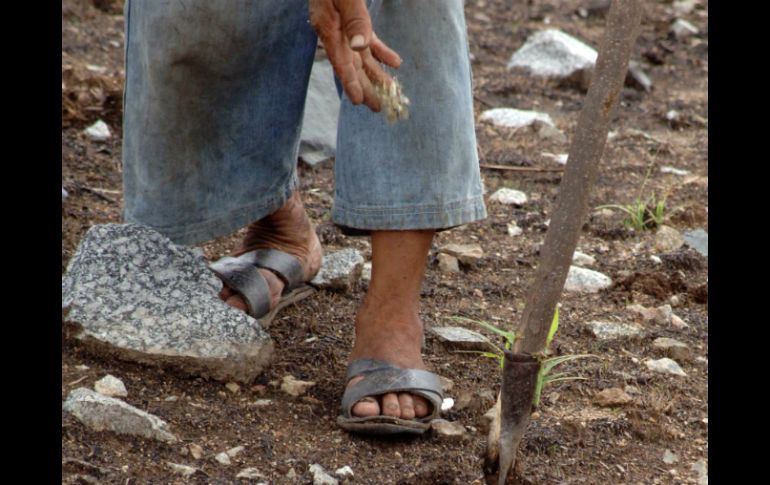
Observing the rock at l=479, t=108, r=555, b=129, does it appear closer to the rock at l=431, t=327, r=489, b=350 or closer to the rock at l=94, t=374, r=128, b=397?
the rock at l=431, t=327, r=489, b=350

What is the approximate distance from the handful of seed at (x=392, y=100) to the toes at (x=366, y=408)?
21.8 inches

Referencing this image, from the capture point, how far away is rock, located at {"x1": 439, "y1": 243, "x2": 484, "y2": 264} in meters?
3.05

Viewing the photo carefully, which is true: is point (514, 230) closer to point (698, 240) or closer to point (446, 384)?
point (698, 240)

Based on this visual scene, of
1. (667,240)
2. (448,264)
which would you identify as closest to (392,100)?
(448,264)

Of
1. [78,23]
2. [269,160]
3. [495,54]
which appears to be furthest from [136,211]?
[495,54]

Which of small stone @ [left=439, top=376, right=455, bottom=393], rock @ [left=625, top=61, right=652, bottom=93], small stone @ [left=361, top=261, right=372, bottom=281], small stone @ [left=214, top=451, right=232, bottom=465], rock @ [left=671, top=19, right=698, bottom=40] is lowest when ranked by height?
small stone @ [left=361, top=261, right=372, bottom=281]

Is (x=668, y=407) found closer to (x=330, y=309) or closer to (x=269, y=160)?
(x=330, y=309)

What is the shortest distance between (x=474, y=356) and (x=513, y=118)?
2.16m

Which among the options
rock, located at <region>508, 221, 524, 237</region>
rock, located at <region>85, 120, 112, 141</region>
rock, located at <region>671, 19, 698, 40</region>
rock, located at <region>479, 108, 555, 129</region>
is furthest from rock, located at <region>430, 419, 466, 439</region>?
rock, located at <region>671, 19, 698, 40</region>

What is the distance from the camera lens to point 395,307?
215cm

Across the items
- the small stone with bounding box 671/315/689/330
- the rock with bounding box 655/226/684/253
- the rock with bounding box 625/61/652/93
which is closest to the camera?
the small stone with bounding box 671/315/689/330

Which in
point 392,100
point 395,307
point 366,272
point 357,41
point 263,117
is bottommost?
point 366,272

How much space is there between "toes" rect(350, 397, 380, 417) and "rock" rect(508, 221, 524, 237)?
1.38 metres

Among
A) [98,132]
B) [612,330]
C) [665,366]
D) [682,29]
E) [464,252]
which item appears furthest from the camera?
[682,29]
